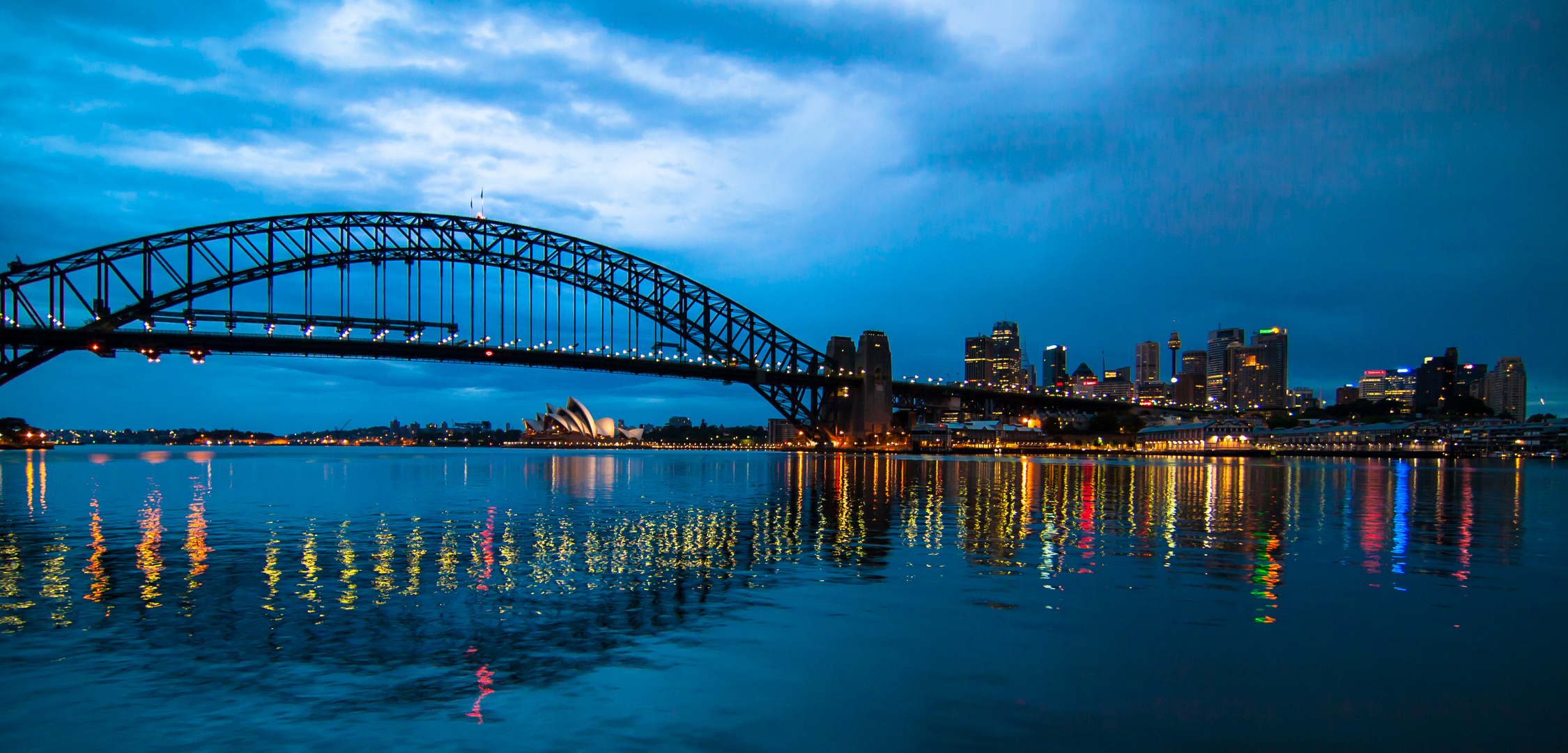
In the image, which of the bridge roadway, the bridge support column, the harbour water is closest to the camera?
the harbour water

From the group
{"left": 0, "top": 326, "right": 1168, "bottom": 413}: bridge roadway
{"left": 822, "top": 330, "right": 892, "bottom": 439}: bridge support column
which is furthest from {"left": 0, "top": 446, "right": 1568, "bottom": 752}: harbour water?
{"left": 822, "top": 330, "right": 892, "bottom": 439}: bridge support column

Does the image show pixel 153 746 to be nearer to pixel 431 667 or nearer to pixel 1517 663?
pixel 431 667

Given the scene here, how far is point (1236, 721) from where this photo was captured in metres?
6.97

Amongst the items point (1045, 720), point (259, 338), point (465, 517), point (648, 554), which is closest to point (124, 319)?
point (259, 338)

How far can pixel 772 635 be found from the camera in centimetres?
970

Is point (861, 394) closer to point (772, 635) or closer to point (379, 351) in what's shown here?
point (379, 351)

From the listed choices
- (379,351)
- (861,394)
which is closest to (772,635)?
(379,351)

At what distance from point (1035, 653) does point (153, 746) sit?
7.45m

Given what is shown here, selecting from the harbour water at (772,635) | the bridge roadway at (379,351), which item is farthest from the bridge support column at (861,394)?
the harbour water at (772,635)

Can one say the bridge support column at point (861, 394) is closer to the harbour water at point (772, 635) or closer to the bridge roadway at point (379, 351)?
the bridge roadway at point (379, 351)

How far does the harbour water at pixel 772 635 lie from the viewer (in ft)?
22.1

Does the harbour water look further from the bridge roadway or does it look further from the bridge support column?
the bridge support column

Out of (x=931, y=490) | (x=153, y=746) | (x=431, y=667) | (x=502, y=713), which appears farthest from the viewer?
(x=931, y=490)

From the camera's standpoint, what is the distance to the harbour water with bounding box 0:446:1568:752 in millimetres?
6750
